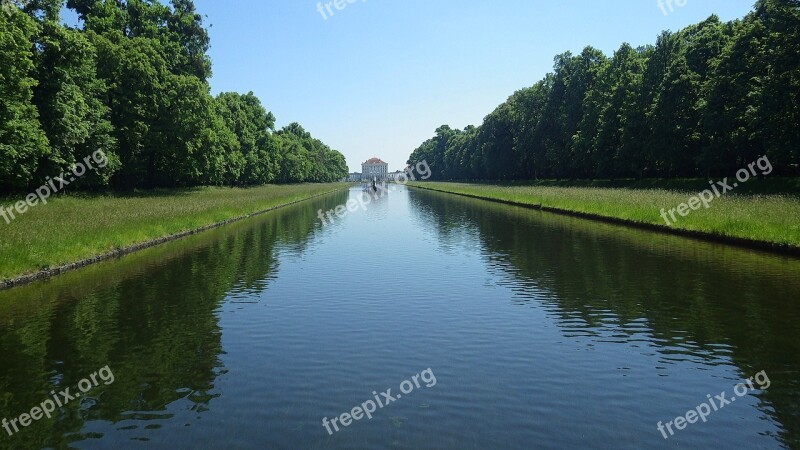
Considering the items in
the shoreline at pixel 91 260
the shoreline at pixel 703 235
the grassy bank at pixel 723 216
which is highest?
the shoreline at pixel 91 260

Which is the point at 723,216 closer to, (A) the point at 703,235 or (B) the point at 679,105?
(A) the point at 703,235

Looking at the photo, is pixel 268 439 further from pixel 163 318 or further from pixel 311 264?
pixel 311 264

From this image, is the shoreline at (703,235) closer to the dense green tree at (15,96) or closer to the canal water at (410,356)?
the canal water at (410,356)

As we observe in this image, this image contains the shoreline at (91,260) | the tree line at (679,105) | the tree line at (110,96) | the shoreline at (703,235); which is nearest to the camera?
the shoreline at (91,260)

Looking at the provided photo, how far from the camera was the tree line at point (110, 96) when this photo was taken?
31.6 metres

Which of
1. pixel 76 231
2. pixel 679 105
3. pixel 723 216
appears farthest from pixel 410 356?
pixel 679 105

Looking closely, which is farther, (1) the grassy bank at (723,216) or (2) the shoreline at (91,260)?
(1) the grassy bank at (723,216)

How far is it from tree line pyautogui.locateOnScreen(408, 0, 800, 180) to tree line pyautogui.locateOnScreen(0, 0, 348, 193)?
50.1m

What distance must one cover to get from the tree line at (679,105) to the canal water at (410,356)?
31835 millimetres

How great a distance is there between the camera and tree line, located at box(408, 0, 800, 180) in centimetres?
4369

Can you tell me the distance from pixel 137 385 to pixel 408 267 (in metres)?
11.8

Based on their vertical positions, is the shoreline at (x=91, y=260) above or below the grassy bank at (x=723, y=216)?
above

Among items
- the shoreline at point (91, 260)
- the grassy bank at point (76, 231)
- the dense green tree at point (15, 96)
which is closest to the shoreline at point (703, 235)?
the shoreline at point (91, 260)

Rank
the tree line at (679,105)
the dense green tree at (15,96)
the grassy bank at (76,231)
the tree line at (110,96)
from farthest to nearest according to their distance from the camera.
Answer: the tree line at (679,105) → the tree line at (110,96) → the dense green tree at (15,96) → the grassy bank at (76,231)
